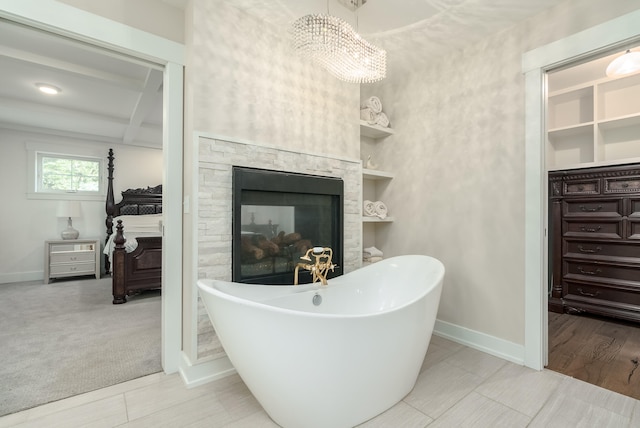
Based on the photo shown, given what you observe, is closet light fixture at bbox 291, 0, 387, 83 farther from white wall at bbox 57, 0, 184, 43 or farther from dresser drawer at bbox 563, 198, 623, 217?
dresser drawer at bbox 563, 198, 623, 217

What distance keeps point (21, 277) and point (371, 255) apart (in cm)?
557

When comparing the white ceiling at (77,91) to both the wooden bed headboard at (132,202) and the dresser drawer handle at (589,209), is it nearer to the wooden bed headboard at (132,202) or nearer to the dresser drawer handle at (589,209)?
the wooden bed headboard at (132,202)

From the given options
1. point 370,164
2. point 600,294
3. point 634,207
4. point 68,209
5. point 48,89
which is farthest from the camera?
point 68,209

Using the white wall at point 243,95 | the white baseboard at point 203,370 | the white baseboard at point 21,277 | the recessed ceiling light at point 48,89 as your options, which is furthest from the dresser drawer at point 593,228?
the white baseboard at point 21,277

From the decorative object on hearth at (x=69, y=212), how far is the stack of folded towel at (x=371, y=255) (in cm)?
495

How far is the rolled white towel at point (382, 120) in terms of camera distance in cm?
292

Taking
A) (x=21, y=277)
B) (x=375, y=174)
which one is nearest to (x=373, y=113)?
(x=375, y=174)

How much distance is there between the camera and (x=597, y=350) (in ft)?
7.23

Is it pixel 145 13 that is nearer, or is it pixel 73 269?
pixel 145 13

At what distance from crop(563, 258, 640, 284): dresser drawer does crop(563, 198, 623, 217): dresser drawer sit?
0.47 metres

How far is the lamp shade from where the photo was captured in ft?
15.5

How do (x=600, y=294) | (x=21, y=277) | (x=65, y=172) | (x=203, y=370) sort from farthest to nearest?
(x=65, y=172) < (x=21, y=277) < (x=600, y=294) < (x=203, y=370)

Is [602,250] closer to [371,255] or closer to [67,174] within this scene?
[371,255]

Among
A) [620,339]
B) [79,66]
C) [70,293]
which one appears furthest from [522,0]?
[70,293]
